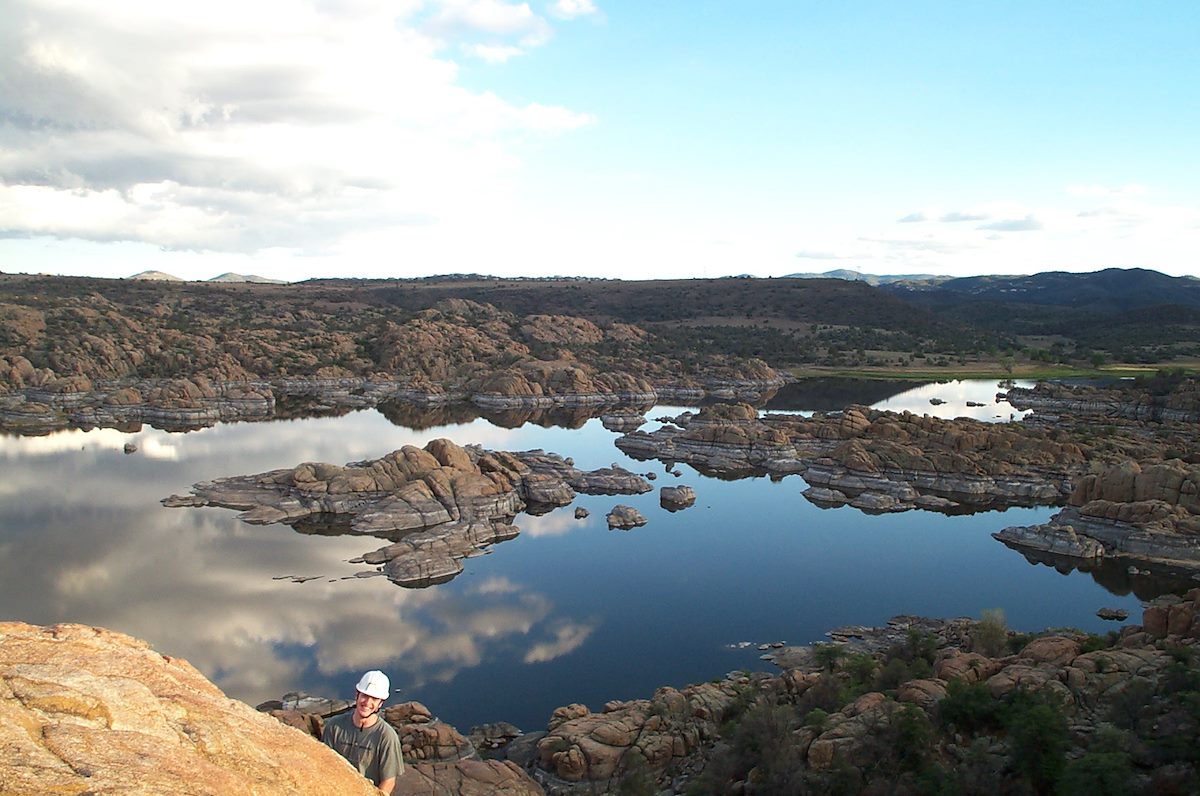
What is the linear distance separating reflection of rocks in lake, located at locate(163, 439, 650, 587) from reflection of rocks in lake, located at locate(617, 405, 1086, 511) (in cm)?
1030

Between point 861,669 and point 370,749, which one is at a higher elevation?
point 370,749

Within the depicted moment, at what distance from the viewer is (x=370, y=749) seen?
7.15 metres

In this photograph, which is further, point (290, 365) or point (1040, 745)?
point (290, 365)

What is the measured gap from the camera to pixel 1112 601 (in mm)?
31344

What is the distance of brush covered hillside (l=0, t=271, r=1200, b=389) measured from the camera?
83.7 metres

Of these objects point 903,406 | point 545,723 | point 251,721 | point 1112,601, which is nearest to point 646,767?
point 545,723

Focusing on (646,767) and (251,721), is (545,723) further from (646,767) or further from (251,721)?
(251,721)

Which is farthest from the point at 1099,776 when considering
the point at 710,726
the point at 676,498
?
the point at 676,498

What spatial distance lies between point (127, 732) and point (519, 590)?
26382 mm

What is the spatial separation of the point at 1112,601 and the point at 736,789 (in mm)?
23537

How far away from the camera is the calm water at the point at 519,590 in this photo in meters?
24.9

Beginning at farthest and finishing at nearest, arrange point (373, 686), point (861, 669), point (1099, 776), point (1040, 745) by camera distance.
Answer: point (861, 669) → point (1040, 745) → point (1099, 776) → point (373, 686)

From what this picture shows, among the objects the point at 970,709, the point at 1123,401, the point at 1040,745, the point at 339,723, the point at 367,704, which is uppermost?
the point at 367,704

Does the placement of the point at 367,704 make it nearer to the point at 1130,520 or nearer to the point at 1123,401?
the point at 1130,520
